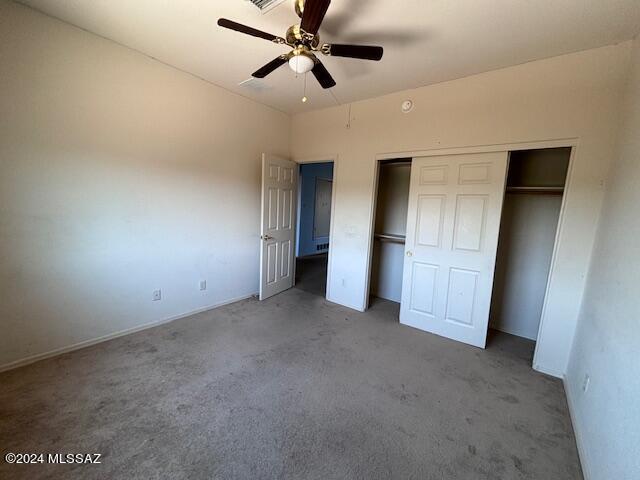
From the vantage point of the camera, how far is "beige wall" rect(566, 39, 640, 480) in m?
1.16

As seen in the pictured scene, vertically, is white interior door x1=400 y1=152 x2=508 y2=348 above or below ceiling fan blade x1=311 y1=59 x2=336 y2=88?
below

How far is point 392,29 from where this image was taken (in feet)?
6.47

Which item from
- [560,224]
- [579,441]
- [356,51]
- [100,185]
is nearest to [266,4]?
[356,51]

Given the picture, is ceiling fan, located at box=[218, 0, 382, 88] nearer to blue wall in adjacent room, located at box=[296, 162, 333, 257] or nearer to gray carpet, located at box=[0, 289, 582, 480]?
gray carpet, located at box=[0, 289, 582, 480]

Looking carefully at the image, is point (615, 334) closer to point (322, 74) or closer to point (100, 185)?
point (322, 74)

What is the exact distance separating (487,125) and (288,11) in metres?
2.06

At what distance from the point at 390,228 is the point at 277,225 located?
1.76m

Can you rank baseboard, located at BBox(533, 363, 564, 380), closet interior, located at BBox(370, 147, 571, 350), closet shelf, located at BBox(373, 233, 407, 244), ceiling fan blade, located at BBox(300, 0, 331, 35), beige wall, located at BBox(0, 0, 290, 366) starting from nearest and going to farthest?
ceiling fan blade, located at BBox(300, 0, 331, 35)
beige wall, located at BBox(0, 0, 290, 366)
baseboard, located at BBox(533, 363, 564, 380)
closet interior, located at BBox(370, 147, 571, 350)
closet shelf, located at BBox(373, 233, 407, 244)

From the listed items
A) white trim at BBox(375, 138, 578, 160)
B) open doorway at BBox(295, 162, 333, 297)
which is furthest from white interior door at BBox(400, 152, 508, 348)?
open doorway at BBox(295, 162, 333, 297)

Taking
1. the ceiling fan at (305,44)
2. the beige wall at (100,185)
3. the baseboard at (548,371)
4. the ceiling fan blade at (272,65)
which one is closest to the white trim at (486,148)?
the ceiling fan at (305,44)

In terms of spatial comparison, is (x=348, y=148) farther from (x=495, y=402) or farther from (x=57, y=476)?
(x=57, y=476)

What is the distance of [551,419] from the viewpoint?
1.81m

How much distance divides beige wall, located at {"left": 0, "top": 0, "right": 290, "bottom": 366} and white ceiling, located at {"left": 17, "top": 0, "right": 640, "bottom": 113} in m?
0.31

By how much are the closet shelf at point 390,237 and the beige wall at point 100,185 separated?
2200 millimetres
